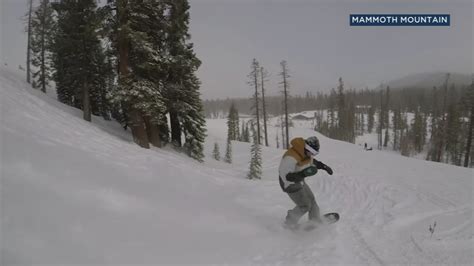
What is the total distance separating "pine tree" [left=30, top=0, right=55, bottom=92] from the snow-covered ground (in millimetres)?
24854

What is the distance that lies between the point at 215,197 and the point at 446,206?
6.81m

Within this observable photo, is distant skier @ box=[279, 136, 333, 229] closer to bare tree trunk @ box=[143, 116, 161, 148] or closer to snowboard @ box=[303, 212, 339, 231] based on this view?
snowboard @ box=[303, 212, 339, 231]

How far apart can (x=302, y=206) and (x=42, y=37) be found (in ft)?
111

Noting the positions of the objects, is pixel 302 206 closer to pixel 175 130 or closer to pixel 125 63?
pixel 125 63

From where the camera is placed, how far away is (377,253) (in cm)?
425

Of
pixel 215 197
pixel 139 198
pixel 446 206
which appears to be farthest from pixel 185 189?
pixel 446 206

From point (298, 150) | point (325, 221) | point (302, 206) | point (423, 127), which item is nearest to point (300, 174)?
point (298, 150)

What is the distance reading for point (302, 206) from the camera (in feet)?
16.5

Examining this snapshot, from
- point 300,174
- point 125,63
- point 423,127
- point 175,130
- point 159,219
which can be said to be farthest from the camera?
point 423,127

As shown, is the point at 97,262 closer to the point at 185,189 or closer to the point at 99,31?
the point at 185,189

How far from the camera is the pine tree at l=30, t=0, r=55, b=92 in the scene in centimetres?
2612

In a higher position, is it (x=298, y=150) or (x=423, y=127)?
(x=298, y=150)

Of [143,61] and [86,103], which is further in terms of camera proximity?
[86,103]

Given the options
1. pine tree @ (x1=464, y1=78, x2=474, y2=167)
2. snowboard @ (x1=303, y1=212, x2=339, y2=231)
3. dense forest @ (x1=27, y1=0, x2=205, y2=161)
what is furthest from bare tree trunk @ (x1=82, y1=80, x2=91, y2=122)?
pine tree @ (x1=464, y1=78, x2=474, y2=167)
